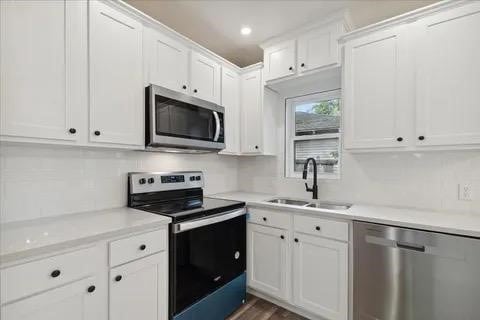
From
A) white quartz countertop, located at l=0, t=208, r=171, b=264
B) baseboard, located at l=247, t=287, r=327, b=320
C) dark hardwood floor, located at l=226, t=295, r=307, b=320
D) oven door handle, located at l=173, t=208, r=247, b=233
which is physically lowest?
dark hardwood floor, located at l=226, t=295, r=307, b=320

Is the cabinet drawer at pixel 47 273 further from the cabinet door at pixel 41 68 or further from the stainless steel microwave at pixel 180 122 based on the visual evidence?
the stainless steel microwave at pixel 180 122

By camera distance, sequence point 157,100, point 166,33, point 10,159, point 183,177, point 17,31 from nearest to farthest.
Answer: point 17,31, point 10,159, point 157,100, point 166,33, point 183,177

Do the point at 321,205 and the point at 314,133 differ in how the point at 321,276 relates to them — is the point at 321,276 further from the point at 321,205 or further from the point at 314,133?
the point at 314,133

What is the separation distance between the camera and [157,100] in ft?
5.85

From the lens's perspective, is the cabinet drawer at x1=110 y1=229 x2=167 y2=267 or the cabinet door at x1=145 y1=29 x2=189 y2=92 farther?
the cabinet door at x1=145 y1=29 x2=189 y2=92

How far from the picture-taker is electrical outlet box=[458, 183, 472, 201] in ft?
5.71

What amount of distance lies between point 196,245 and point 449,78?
7.02 feet

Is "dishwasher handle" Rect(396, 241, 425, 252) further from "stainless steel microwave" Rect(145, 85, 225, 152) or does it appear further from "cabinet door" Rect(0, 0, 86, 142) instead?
"cabinet door" Rect(0, 0, 86, 142)

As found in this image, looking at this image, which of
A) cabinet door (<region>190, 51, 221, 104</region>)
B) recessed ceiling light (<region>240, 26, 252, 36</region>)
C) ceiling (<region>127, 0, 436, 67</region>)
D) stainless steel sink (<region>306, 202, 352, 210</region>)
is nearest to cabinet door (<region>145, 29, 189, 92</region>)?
cabinet door (<region>190, 51, 221, 104</region>)

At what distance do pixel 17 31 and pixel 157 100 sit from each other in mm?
806

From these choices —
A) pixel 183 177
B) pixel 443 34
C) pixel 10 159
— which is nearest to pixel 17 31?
pixel 10 159

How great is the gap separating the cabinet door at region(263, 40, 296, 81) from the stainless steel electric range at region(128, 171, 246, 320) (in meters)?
1.35

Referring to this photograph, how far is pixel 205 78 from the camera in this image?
89.4 inches

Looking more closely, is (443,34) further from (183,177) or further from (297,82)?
(183,177)
